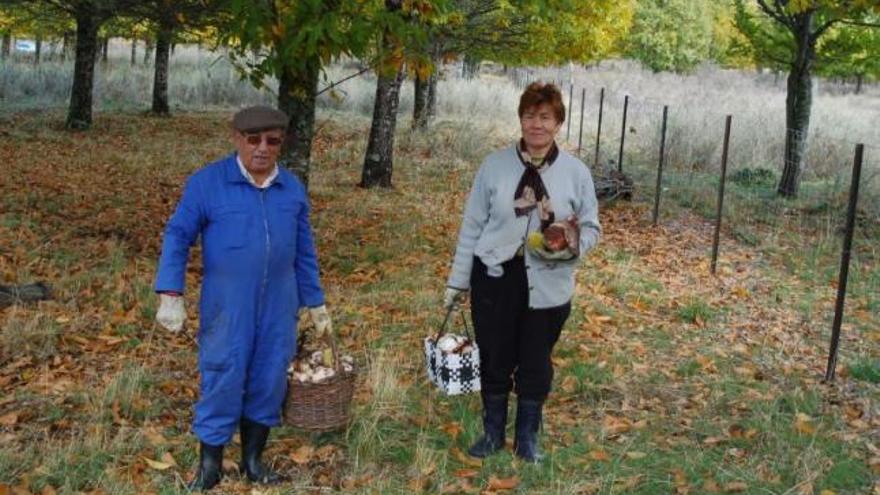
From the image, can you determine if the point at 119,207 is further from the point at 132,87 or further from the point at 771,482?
the point at 132,87

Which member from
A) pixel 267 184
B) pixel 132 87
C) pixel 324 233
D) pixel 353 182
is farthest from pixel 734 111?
pixel 267 184

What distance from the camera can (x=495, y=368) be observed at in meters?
4.54

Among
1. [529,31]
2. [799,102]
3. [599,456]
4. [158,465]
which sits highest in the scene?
[529,31]

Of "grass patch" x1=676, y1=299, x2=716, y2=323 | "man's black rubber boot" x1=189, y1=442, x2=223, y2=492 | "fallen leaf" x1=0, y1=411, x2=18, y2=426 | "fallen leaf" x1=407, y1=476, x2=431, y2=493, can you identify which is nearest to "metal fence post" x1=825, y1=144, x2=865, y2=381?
"grass patch" x1=676, y1=299, x2=716, y2=323

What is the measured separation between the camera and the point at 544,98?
424cm

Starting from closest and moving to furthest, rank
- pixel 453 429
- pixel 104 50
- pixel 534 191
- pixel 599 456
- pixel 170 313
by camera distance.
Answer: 1. pixel 170 313
2. pixel 534 191
3. pixel 599 456
4. pixel 453 429
5. pixel 104 50

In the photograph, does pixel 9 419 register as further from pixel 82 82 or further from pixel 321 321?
pixel 82 82

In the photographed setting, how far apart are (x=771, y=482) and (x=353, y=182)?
10127mm

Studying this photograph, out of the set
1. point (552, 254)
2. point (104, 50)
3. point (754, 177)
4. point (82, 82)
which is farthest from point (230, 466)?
point (104, 50)

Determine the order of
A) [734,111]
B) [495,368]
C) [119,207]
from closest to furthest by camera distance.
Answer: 1. [495,368]
2. [119,207]
3. [734,111]

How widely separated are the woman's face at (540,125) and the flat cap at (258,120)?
3.84 feet

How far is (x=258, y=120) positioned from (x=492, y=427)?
2020 millimetres

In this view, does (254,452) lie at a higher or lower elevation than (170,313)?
lower

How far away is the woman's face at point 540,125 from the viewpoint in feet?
13.9
